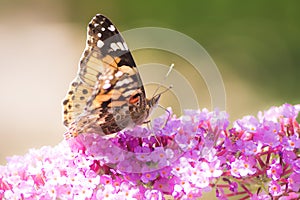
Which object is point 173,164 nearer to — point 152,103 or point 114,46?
point 152,103

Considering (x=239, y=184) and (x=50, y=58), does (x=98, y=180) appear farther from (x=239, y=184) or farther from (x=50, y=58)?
(x=50, y=58)

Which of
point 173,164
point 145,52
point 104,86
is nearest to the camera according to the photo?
point 173,164

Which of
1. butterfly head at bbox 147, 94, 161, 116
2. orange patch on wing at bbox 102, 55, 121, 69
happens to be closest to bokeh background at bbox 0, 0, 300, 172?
butterfly head at bbox 147, 94, 161, 116

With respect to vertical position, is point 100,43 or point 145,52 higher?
point 145,52

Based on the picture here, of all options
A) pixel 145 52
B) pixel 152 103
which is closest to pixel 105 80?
pixel 152 103

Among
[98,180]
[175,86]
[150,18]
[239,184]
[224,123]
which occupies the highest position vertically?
[150,18]

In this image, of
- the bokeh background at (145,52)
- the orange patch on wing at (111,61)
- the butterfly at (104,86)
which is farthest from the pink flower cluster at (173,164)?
the bokeh background at (145,52)

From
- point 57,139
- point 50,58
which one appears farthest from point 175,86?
point 50,58

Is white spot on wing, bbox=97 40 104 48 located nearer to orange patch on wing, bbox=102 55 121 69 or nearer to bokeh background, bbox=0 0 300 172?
orange patch on wing, bbox=102 55 121 69
